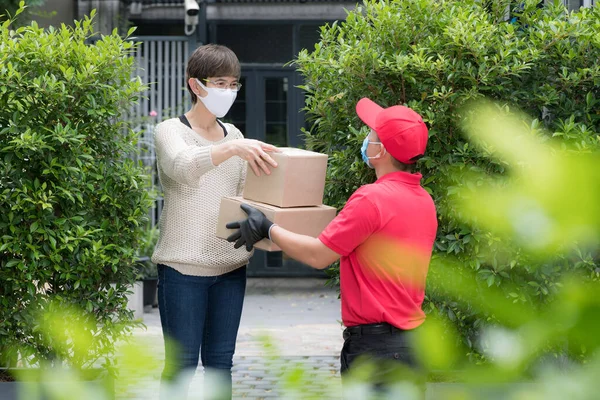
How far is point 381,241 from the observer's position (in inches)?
112

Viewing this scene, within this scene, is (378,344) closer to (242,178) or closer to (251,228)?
(251,228)

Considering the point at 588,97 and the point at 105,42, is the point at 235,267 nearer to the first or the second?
the point at 105,42

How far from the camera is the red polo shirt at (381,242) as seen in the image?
2828 millimetres

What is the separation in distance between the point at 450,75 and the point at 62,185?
6.73ft

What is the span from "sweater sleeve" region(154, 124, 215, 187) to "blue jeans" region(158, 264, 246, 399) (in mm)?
427

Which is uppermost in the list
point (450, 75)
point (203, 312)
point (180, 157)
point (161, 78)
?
point (450, 75)

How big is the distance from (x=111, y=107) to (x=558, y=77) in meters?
2.35

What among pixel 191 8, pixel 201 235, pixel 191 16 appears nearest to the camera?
pixel 201 235

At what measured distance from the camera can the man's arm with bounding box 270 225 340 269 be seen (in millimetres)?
2920

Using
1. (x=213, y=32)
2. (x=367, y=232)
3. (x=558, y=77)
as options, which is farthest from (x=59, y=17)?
(x=367, y=232)

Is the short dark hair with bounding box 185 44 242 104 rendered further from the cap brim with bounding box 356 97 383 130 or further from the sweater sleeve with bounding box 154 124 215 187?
the cap brim with bounding box 356 97 383 130

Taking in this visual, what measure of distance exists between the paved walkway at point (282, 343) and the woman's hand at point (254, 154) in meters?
0.65

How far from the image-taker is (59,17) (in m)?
12.0

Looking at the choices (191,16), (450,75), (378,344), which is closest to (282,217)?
(378,344)
